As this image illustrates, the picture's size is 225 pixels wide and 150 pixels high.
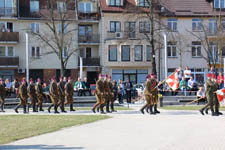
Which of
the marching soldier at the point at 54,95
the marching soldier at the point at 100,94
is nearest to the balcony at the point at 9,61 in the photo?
the marching soldier at the point at 54,95

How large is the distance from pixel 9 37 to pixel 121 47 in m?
12.5

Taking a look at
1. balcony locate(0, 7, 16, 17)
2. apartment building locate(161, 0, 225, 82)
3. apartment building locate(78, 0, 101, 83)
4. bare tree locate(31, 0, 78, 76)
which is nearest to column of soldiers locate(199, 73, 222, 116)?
bare tree locate(31, 0, 78, 76)

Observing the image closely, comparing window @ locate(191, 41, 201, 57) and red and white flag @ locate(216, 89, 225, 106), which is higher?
window @ locate(191, 41, 201, 57)

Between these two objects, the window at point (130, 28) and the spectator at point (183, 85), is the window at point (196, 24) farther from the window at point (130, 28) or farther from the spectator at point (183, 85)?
the spectator at point (183, 85)

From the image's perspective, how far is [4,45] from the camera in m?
48.1

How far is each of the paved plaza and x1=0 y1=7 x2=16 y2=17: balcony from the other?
3455cm

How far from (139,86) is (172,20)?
17278 mm

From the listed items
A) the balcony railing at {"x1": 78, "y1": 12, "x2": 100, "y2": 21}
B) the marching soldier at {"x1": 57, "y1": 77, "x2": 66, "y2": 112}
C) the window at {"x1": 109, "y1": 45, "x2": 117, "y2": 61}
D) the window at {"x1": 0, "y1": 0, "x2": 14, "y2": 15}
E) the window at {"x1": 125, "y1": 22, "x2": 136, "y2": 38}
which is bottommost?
the marching soldier at {"x1": 57, "y1": 77, "x2": 66, "y2": 112}

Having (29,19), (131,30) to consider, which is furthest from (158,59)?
(29,19)

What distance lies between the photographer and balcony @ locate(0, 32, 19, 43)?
4712cm

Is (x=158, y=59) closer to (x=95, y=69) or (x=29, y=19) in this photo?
(x=95, y=69)

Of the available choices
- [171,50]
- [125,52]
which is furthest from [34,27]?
[171,50]

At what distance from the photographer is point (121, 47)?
4912cm

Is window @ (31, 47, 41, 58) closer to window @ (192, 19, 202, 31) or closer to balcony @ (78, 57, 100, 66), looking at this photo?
balcony @ (78, 57, 100, 66)
